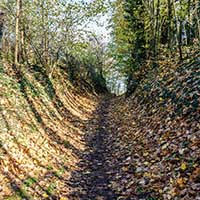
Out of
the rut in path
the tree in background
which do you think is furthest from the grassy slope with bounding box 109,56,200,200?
the tree in background

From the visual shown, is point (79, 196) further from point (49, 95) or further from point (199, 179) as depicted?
point (49, 95)

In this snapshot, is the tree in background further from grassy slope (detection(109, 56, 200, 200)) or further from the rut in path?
the rut in path

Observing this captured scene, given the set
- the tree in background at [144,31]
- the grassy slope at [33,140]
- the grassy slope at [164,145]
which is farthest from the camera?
the tree in background at [144,31]

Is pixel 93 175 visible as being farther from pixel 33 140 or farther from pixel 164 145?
pixel 33 140

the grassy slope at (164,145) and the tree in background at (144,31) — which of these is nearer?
the grassy slope at (164,145)

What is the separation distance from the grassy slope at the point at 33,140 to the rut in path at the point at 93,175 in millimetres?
317

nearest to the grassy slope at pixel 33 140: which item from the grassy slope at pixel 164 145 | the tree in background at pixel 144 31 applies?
the grassy slope at pixel 164 145

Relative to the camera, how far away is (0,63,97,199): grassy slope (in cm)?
853

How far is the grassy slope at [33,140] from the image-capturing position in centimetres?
853

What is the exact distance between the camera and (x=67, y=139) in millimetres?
14094

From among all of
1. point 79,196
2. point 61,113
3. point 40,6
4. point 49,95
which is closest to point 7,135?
point 79,196

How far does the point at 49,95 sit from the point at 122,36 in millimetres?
9166

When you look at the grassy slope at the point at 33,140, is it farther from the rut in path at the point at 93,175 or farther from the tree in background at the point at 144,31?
the tree in background at the point at 144,31

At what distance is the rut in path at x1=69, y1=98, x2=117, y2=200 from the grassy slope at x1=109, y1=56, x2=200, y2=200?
0.29 m
